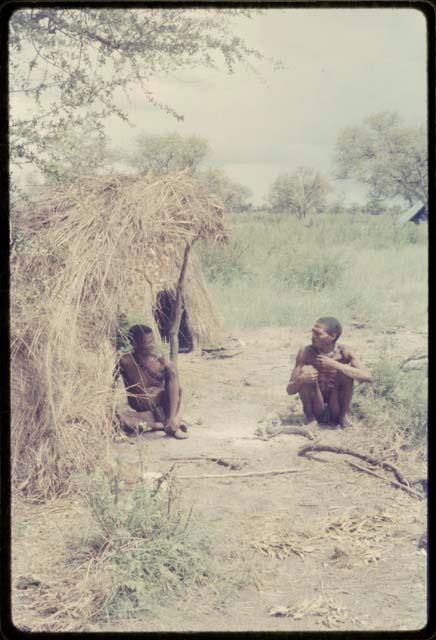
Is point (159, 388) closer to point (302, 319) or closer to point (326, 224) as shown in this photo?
point (302, 319)

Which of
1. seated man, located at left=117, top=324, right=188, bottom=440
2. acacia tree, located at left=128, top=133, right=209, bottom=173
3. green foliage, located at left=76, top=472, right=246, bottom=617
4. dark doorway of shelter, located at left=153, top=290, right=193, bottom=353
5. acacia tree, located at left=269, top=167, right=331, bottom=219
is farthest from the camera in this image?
dark doorway of shelter, located at left=153, top=290, right=193, bottom=353

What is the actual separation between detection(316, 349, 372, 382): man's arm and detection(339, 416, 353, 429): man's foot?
0.24m

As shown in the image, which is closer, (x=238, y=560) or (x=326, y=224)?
(x=238, y=560)

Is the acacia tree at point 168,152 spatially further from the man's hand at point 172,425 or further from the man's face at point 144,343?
the man's hand at point 172,425

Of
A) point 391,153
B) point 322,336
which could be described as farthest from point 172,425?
point 391,153

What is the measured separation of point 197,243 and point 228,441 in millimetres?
1191

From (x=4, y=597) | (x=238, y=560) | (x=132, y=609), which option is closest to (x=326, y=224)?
(x=238, y=560)

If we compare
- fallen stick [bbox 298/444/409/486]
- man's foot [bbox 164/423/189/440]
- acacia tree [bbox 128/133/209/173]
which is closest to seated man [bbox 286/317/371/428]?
fallen stick [bbox 298/444/409/486]

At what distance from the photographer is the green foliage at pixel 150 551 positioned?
4543 mm

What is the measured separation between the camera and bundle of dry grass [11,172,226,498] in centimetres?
493

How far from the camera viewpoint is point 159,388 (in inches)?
203

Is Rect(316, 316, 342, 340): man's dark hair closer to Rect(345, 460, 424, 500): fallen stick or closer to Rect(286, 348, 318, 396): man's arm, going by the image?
Rect(286, 348, 318, 396): man's arm

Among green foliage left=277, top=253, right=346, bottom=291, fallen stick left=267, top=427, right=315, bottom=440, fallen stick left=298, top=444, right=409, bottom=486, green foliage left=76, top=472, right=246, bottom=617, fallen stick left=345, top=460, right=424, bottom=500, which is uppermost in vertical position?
green foliage left=277, top=253, right=346, bottom=291

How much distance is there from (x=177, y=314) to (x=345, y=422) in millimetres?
1216
